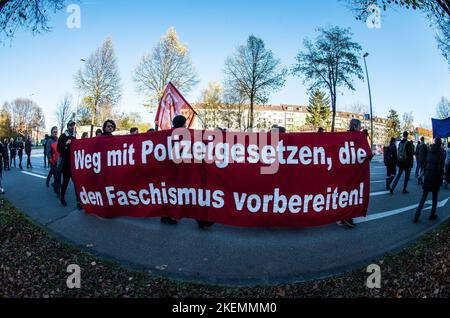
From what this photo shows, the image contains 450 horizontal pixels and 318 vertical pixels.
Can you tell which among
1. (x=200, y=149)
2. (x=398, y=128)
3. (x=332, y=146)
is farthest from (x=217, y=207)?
(x=398, y=128)

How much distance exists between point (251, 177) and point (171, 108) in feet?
10.5

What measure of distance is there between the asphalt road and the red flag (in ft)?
8.92

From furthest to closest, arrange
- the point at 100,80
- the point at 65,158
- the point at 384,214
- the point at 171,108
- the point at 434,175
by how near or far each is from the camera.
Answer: the point at 100,80 < the point at 171,108 < the point at 65,158 < the point at 384,214 < the point at 434,175

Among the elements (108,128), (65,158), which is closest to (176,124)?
(108,128)

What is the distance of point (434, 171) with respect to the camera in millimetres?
5629

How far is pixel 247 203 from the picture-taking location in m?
4.49

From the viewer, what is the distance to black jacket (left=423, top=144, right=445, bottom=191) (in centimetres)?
558

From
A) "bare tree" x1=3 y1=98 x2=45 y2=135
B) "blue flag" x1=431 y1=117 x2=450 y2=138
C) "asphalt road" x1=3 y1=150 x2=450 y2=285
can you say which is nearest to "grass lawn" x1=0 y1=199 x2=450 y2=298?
"asphalt road" x1=3 y1=150 x2=450 y2=285

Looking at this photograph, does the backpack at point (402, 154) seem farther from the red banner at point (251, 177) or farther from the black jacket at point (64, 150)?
the black jacket at point (64, 150)

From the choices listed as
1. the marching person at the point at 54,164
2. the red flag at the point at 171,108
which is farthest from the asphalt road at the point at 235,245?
the red flag at the point at 171,108

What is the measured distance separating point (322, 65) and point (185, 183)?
25.0m

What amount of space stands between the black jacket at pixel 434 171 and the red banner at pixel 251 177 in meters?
2.04

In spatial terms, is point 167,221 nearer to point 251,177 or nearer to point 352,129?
point 251,177
